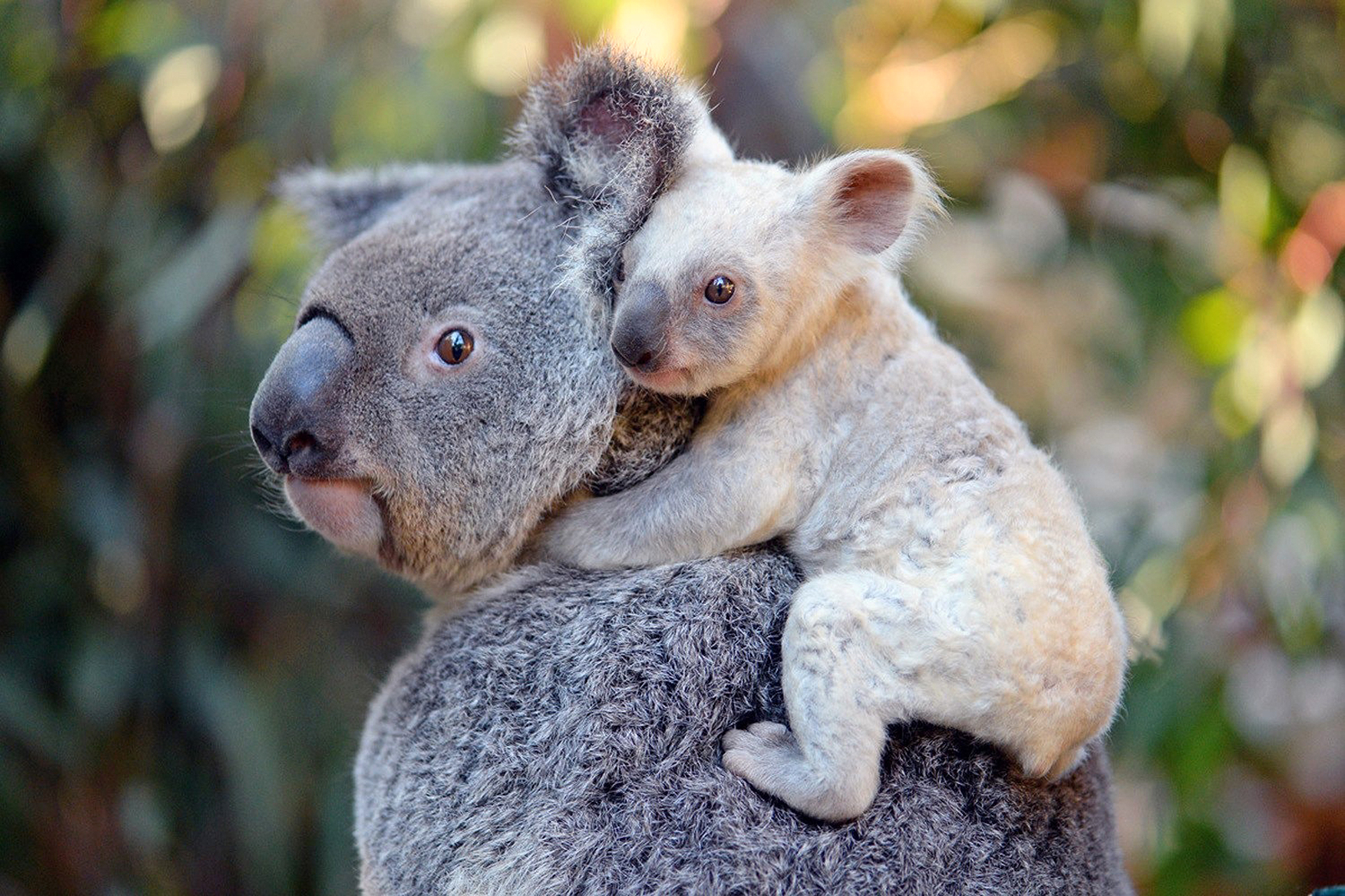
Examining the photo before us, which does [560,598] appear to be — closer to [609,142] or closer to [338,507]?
[338,507]

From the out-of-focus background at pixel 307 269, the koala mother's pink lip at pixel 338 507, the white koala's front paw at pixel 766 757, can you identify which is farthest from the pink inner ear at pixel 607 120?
the out-of-focus background at pixel 307 269

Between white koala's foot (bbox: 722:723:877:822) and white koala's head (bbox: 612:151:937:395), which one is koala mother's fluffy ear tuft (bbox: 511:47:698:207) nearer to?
white koala's head (bbox: 612:151:937:395)

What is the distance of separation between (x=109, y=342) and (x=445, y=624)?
7.64ft

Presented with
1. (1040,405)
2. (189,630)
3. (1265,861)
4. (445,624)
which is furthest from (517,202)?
(1265,861)

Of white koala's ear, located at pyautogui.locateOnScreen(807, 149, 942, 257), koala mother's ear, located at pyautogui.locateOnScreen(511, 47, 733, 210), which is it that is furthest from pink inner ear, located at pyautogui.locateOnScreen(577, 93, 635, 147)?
white koala's ear, located at pyautogui.locateOnScreen(807, 149, 942, 257)

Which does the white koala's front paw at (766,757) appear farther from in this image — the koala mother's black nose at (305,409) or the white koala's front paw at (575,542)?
the koala mother's black nose at (305,409)

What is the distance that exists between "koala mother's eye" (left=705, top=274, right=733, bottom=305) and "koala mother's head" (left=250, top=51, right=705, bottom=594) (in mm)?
164

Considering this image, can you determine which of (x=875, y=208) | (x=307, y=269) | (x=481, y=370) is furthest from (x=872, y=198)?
(x=307, y=269)

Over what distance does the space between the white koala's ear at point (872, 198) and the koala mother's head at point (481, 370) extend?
19 cm

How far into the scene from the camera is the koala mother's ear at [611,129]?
1.37 meters

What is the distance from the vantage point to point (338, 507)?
1.38 m

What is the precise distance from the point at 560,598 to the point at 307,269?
1529 millimetres

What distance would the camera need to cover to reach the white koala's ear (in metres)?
1.32

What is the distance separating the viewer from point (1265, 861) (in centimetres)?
321
